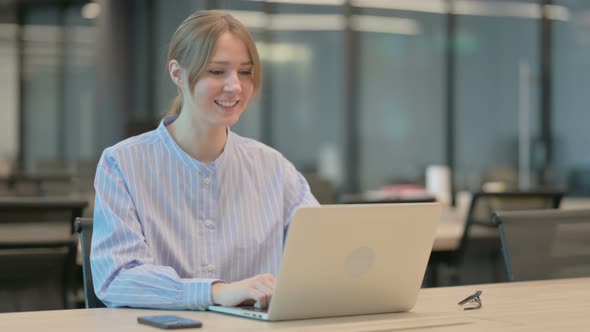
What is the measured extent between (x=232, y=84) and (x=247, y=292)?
0.55 meters

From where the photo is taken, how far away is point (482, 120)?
1020cm

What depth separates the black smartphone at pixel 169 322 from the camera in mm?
1808

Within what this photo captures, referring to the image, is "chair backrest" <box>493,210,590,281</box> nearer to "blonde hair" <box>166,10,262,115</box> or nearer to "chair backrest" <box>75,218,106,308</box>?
"blonde hair" <box>166,10,262,115</box>

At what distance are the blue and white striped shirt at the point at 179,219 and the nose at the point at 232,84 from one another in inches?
8.0

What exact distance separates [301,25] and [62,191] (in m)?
3.98

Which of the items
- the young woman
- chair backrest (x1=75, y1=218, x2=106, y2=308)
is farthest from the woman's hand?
chair backrest (x1=75, y1=218, x2=106, y2=308)

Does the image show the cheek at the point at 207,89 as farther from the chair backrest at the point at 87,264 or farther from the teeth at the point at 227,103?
the chair backrest at the point at 87,264

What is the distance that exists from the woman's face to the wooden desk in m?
0.52

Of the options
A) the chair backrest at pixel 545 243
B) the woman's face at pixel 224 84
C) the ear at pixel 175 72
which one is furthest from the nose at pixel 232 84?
the chair backrest at pixel 545 243

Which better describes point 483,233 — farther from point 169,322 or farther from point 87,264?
point 169,322

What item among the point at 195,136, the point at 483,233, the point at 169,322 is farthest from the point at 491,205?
the point at 169,322

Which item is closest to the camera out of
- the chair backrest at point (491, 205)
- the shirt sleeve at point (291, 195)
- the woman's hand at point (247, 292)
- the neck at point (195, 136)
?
the woman's hand at point (247, 292)

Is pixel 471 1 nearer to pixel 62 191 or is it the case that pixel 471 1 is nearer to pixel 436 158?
pixel 436 158

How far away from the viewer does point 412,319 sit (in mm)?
1984
